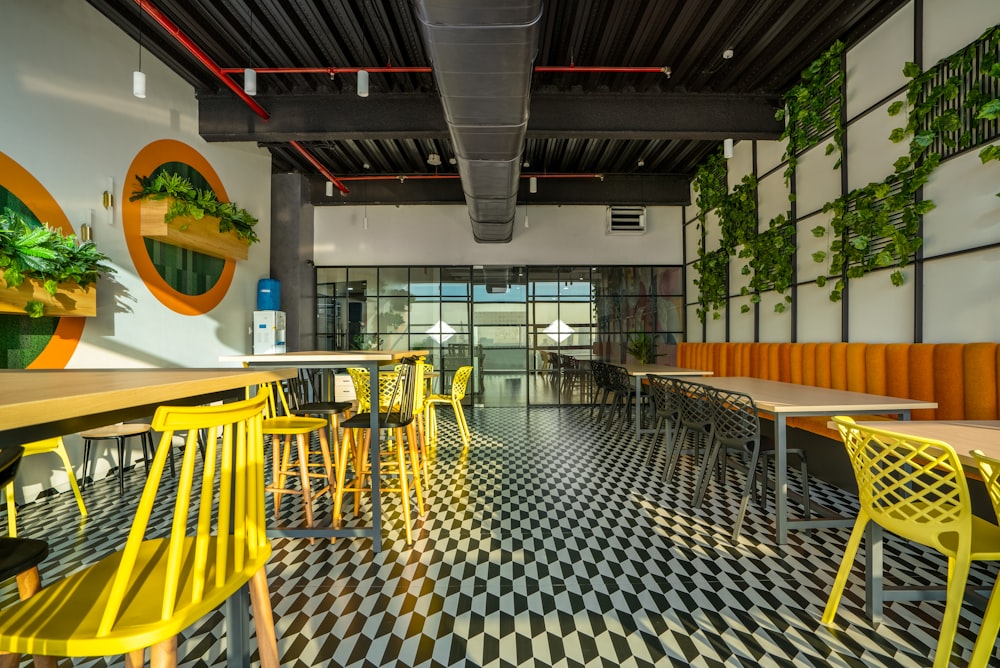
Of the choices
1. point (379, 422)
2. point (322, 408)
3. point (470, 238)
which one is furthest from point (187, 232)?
point (470, 238)

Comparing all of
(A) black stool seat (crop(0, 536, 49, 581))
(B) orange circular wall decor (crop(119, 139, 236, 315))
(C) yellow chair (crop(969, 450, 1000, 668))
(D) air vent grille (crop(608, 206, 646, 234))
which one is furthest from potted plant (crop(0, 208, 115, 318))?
(D) air vent grille (crop(608, 206, 646, 234))

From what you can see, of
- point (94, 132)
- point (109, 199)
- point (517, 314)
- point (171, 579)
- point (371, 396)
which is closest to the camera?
point (171, 579)

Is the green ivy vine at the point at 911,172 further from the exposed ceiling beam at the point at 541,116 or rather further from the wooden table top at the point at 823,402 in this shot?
the exposed ceiling beam at the point at 541,116

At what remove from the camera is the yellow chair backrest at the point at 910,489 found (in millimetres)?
1491

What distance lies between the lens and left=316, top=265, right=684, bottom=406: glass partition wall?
8.34 metres

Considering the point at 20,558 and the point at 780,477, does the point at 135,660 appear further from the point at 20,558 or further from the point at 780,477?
the point at 780,477

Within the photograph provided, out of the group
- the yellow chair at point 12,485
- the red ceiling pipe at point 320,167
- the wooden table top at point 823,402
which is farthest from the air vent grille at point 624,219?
the yellow chair at point 12,485

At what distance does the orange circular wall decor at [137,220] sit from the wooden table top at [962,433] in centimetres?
609

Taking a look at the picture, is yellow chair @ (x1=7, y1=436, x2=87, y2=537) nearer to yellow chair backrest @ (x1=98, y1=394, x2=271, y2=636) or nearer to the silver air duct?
yellow chair backrest @ (x1=98, y1=394, x2=271, y2=636)

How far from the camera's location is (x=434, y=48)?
2.87 m

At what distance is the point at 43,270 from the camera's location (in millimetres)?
3320

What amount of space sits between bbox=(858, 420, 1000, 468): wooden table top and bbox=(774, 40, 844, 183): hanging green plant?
10.5 feet

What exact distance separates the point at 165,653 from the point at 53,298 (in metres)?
3.95

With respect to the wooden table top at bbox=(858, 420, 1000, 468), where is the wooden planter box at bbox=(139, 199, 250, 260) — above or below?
above
